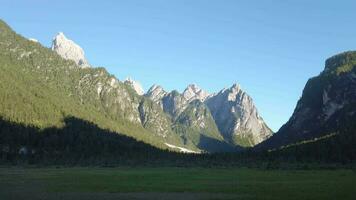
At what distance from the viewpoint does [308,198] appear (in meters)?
48.3

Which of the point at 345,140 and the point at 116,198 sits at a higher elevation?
the point at 345,140

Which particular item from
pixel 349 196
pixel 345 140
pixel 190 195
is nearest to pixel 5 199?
pixel 190 195

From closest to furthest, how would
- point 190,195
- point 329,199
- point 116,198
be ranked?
point 329,199, point 116,198, point 190,195

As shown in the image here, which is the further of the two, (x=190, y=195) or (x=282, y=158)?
(x=282, y=158)

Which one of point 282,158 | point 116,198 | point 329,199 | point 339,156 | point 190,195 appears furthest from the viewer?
point 282,158

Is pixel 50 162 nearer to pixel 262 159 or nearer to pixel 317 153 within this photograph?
pixel 262 159

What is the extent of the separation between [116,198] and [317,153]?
153 metres

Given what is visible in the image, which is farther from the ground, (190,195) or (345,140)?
(345,140)

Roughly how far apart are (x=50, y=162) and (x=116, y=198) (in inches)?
5394

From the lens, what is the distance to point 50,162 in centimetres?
18075

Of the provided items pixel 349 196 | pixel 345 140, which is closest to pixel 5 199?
pixel 349 196

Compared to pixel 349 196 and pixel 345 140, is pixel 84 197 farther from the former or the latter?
pixel 345 140

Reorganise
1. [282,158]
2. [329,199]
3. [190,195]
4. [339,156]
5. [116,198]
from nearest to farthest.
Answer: [329,199], [116,198], [190,195], [339,156], [282,158]

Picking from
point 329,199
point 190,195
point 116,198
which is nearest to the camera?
point 329,199
